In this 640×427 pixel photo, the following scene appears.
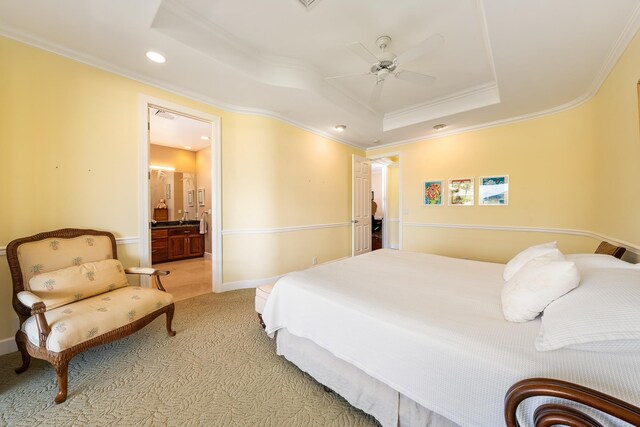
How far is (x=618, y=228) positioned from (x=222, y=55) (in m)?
4.19

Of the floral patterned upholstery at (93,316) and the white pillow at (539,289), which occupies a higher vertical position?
the white pillow at (539,289)

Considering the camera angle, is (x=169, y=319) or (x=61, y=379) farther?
(x=169, y=319)

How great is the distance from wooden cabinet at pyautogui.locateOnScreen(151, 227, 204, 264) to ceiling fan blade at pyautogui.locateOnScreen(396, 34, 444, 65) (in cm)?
537

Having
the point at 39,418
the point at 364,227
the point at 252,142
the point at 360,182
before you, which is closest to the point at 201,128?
the point at 252,142

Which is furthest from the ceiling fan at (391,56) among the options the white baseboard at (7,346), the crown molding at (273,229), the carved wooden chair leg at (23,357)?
the white baseboard at (7,346)

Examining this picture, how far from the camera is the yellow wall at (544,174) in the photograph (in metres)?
2.04

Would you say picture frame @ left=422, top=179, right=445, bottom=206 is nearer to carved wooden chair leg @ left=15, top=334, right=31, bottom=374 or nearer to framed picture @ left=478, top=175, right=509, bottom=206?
framed picture @ left=478, top=175, right=509, bottom=206

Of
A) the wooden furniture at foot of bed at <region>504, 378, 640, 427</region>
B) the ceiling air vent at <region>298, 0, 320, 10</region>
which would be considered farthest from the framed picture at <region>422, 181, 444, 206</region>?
the wooden furniture at foot of bed at <region>504, 378, 640, 427</region>

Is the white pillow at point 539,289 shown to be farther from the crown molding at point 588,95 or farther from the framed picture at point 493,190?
the framed picture at point 493,190

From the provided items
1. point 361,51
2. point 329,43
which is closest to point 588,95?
point 361,51

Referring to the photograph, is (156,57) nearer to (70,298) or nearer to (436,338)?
(70,298)

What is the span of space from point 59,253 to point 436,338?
290cm

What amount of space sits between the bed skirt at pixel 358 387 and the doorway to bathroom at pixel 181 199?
2.39 metres

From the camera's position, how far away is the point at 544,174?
3348 millimetres
